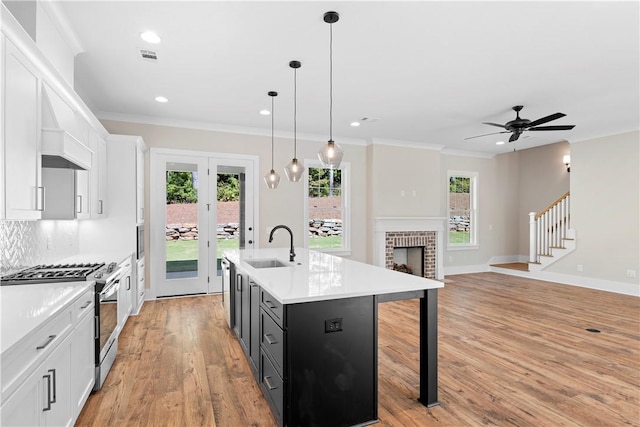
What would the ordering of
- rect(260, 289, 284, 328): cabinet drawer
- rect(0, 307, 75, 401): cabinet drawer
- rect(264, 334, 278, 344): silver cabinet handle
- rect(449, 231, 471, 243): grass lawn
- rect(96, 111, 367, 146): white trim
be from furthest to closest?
rect(449, 231, 471, 243): grass lawn < rect(96, 111, 367, 146): white trim < rect(264, 334, 278, 344): silver cabinet handle < rect(260, 289, 284, 328): cabinet drawer < rect(0, 307, 75, 401): cabinet drawer

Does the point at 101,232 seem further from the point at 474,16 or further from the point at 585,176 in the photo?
the point at 585,176

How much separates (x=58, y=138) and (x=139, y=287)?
10.0 feet

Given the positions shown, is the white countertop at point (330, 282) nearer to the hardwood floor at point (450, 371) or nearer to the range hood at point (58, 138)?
the hardwood floor at point (450, 371)

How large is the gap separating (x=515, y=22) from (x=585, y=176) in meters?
5.32

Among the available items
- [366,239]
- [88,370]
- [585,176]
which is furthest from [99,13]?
[585,176]

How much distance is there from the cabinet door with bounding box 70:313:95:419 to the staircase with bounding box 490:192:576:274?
25.7ft

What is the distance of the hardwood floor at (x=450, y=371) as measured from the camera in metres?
2.30

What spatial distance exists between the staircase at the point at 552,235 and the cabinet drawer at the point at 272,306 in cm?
687

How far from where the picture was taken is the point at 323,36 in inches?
117

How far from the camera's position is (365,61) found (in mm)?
3453

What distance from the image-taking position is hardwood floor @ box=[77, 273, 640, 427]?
2301 millimetres

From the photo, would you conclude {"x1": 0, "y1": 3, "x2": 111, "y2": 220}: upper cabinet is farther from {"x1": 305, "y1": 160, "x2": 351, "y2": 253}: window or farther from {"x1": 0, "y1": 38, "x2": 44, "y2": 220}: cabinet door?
{"x1": 305, "y1": 160, "x2": 351, "y2": 253}: window

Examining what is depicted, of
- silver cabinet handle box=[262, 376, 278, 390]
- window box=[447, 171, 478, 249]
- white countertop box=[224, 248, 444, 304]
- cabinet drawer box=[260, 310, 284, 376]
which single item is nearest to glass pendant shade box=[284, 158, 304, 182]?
white countertop box=[224, 248, 444, 304]

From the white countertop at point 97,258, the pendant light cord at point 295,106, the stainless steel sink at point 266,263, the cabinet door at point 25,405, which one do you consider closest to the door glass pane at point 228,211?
the pendant light cord at point 295,106
